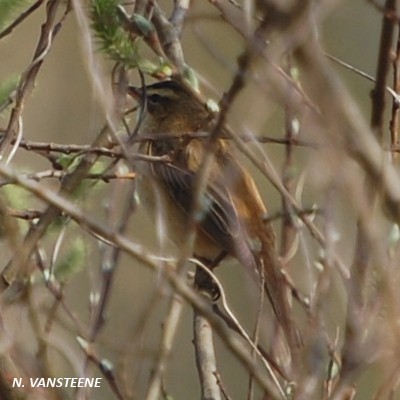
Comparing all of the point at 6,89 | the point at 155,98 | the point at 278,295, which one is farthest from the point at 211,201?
the point at 6,89

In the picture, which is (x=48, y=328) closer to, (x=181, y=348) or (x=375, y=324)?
(x=375, y=324)

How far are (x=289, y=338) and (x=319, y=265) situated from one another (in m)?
0.24

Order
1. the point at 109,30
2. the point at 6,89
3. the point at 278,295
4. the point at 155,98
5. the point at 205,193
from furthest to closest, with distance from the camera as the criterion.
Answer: the point at 155,98, the point at 205,193, the point at 278,295, the point at 6,89, the point at 109,30

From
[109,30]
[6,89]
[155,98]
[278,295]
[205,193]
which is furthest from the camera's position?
[155,98]

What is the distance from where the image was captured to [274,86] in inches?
53.0

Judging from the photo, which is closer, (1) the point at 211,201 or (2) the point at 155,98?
(1) the point at 211,201

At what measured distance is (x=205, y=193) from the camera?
4020 millimetres

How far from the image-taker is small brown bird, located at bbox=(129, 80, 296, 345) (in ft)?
12.6

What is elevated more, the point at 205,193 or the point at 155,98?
the point at 155,98

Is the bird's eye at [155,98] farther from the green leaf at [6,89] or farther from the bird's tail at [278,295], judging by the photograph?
the green leaf at [6,89]

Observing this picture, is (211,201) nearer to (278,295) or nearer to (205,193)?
(205,193)

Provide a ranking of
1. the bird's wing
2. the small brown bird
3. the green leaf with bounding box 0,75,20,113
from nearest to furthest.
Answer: the green leaf with bounding box 0,75,20,113 < the small brown bird < the bird's wing

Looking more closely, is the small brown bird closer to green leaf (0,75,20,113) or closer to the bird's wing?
the bird's wing

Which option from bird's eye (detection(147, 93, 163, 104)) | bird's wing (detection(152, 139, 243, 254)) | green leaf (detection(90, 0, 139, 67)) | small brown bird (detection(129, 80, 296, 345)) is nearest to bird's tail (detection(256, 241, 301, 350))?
small brown bird (detection(129, 80, 296, 345))
